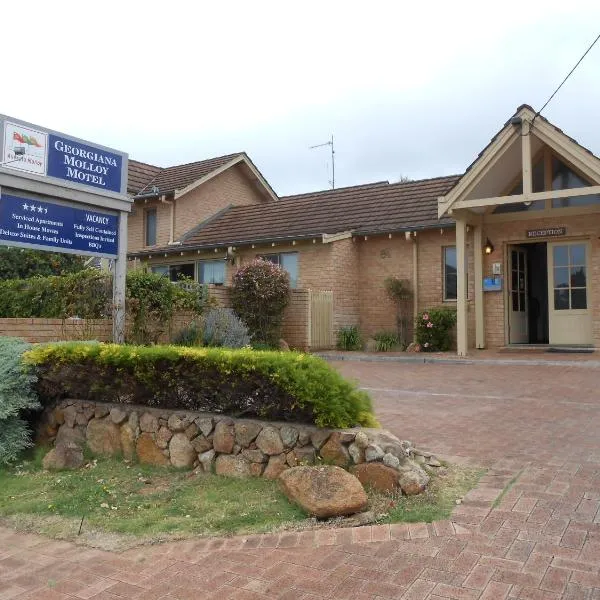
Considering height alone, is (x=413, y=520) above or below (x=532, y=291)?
below

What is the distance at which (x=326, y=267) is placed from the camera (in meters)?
17.8

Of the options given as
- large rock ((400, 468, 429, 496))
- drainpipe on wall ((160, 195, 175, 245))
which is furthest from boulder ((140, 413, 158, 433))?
drainpipe on wall ((160, 195, 175, 245))

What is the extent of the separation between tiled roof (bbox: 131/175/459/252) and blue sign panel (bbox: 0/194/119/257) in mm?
9018

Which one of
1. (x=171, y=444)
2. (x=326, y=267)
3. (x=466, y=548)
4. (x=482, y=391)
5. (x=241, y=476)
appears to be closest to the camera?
(x=466, y=548)

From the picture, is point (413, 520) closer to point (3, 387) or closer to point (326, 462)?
point (326, 462)

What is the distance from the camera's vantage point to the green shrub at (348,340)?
17.7 metres

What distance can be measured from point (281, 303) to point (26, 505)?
11475 mm

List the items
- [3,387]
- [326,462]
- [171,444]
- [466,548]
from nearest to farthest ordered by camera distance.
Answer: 1. [466,548]
2. [326,462]
3. [171,444]
4. [3,387]

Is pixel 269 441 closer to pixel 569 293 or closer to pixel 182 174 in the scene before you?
pixel 569 293

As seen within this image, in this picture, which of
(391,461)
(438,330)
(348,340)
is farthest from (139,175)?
(391,461)

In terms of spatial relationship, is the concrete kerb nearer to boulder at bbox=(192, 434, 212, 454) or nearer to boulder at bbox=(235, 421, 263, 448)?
boulder at bbox=(192, 434, 212, 454)

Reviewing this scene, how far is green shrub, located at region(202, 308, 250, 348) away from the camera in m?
13.0

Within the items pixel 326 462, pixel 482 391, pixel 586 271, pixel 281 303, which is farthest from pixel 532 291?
pixel 326 462

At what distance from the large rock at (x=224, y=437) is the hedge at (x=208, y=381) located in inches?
5.5
